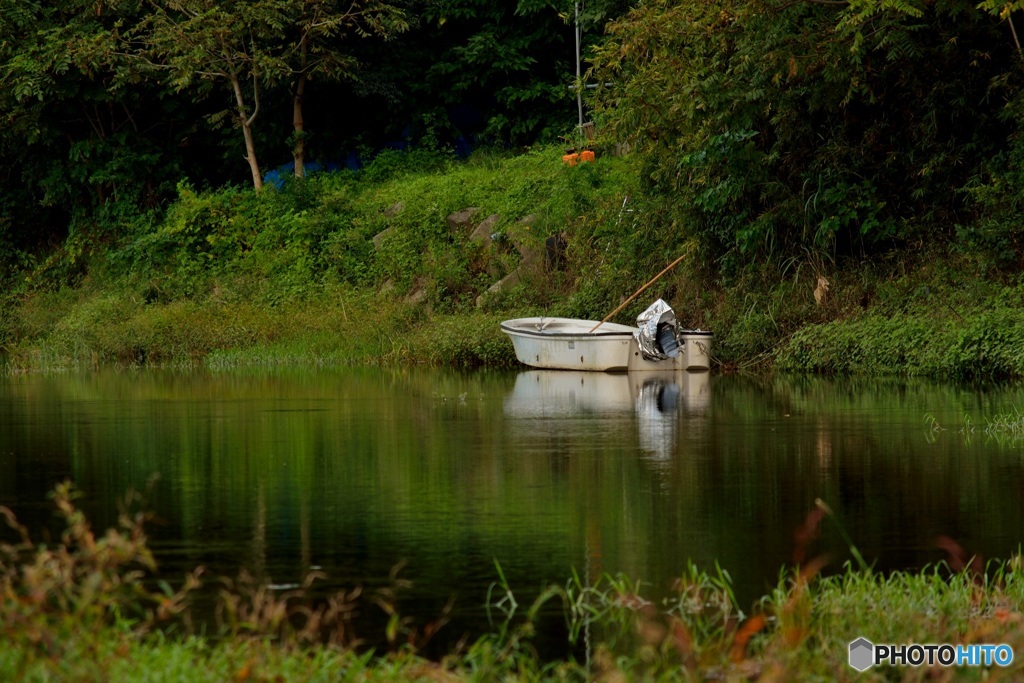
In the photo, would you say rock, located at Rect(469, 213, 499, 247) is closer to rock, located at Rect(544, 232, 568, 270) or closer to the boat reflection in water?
rock, located at Rect(544, 232, 568, 270)

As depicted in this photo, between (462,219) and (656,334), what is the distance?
10.5m

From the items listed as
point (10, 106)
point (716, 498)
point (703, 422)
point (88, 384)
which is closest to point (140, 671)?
point (716, 498)

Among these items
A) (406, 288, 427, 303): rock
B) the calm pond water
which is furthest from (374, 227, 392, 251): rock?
the calm pond water

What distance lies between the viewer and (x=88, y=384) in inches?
1030

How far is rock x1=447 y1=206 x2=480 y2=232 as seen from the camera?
36.2 meters

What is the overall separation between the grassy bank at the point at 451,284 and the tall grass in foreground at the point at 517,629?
52.6 feet

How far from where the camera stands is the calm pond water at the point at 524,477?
30.3 ft

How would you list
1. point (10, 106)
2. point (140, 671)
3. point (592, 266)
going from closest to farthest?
1. point (140, 671)
2. point (592, 266)
3. point (10, 106)

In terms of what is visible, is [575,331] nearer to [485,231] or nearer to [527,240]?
[527,240]

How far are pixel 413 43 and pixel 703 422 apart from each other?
26.5m

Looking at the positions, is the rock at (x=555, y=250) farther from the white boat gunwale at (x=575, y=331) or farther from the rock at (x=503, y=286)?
the white boat gunwale at (x=575, y=331)

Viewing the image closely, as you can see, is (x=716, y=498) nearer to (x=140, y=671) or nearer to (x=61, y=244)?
(x=140, y=671)

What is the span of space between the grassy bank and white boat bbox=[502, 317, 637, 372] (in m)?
1.40

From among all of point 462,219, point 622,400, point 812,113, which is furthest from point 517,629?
point 462,219
